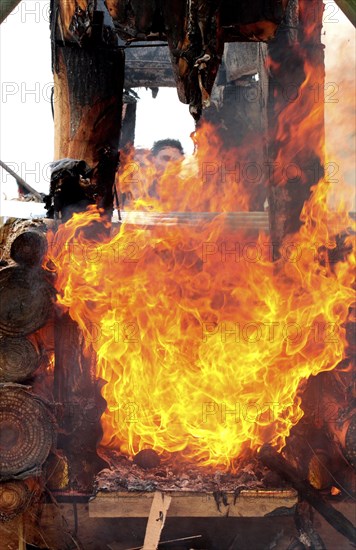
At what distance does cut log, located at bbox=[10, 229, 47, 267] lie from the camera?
20.0ft

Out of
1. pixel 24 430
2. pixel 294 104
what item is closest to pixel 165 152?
pixel 294 104

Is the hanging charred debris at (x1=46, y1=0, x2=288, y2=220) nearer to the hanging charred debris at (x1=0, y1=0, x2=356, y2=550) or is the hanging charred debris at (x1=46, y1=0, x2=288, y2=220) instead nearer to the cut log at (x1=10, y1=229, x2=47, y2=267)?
the hanging charred debris at (x1=0, y1=0, x2=356, y2=550)

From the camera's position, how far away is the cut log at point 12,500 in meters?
5.76

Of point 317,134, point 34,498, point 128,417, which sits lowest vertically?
point 34,498

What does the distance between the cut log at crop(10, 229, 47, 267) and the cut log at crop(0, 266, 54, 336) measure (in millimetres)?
81

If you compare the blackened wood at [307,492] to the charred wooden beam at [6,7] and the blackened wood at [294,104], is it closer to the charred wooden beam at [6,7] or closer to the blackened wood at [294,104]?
the blackened wood at [294,104]

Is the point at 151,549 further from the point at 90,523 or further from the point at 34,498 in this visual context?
the point at 34,498

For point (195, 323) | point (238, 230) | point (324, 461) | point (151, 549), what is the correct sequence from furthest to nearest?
point (238, 230)
point (195, 323)
point (324, 461)
point (151, 549)

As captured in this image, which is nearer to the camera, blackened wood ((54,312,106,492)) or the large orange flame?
blackened wood ((54,312,106,492))

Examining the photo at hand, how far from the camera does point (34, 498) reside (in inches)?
234

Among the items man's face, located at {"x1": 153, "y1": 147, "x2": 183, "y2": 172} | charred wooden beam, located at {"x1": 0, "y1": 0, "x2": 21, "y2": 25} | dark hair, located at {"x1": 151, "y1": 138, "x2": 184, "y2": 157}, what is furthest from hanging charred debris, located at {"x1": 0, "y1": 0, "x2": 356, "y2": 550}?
dark hair, located at {"x1": 151, "y1": 138, "x2": 184, "y2": 157}

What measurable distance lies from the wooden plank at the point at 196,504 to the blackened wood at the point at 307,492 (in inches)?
6.8

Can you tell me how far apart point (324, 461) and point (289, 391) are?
0.73m

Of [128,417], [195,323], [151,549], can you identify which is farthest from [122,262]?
[151,549]
